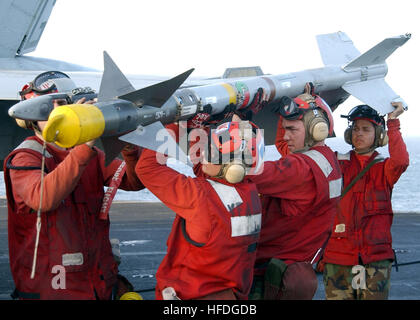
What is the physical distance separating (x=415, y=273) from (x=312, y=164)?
596 centimetres

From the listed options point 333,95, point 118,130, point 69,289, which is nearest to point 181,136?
point 118,130

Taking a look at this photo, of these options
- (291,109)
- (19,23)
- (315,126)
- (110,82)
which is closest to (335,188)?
(315,126)

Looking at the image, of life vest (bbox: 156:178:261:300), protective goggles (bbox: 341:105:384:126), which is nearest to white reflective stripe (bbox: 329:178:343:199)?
life vest (bbox: 156:178:261:300)

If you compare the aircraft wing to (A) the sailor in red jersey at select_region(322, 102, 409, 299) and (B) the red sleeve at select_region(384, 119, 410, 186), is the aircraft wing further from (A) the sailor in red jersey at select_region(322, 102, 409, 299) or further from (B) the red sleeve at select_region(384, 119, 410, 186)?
(B) the red sleeve at select_region(384, 119, 410, 186)

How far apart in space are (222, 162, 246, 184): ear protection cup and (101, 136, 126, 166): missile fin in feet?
2.41

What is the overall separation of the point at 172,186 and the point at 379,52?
450 cm

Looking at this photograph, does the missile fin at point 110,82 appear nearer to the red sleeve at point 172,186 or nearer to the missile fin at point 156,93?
the missile fin at point 156,93

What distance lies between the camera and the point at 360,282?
18.2 ft

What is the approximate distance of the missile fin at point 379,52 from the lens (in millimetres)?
6988

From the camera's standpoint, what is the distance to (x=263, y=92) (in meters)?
5.45

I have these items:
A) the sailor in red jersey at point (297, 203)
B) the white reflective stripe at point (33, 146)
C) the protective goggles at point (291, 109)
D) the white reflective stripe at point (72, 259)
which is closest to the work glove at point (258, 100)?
→ the sailor in red jersey at point (297, 203)

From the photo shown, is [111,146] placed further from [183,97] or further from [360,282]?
[360,282]

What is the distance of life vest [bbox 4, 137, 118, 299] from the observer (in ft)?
12.8

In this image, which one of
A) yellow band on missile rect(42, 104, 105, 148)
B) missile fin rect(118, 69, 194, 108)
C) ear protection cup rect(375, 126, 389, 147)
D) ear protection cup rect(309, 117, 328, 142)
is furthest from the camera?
ear protection cup rect(375, 126, 389, 147)
